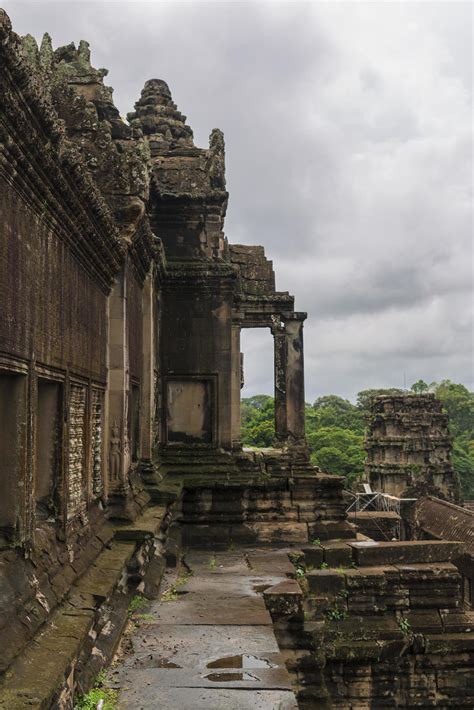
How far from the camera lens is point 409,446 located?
34.8 m

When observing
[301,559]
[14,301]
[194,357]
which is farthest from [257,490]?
[14,301]

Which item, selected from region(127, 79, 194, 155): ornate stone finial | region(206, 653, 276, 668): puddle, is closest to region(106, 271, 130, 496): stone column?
region(206, 653, 276, 668): puddle

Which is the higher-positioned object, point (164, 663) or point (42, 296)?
point (42, 296)

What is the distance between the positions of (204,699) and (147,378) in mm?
5986

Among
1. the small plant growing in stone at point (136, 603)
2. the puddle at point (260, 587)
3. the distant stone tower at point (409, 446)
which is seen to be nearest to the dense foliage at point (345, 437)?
the distant stone tower at point (409, 446)

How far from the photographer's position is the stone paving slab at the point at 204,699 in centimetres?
400

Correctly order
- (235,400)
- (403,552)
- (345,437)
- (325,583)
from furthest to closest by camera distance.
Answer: (345,437) → (235,400) → (403,552) → (325,583)

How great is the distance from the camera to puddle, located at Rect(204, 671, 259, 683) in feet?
14.5

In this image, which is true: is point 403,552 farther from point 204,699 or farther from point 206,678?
point 204,699

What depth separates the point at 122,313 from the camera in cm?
736

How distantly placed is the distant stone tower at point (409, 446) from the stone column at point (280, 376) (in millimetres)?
20287

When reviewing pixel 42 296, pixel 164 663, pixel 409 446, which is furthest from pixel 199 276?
pixel 409 446

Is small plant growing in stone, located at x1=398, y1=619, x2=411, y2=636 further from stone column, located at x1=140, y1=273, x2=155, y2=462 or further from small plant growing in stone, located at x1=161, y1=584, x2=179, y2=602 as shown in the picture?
stone column, located at x1=140, y1=273, x2=155, y2=462

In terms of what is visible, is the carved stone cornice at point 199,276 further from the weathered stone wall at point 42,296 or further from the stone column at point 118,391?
the weathered stone wall at point 42,296
